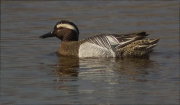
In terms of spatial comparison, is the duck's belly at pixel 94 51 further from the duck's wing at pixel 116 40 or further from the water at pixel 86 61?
the water at pixel 86 61

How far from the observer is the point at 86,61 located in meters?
16.1

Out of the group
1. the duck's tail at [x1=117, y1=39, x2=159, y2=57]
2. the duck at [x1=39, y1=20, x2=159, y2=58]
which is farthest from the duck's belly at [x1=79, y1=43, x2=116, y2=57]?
the duck's tail at [x1=117, y1=39, x2=159, y2=57]

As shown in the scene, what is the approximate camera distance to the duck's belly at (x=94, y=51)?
16.6m

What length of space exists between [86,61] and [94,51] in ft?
2.16

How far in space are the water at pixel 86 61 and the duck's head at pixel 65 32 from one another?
0.31 meters

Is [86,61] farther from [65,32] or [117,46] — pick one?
[65,32]

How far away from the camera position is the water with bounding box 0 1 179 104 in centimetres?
1242

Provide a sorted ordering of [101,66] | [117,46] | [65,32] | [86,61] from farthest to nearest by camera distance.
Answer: [65,32]
[117,46]
[86,61]
[101,66]

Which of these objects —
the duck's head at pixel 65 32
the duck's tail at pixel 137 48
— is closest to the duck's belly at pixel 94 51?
the duck's tail at pixel 137 48

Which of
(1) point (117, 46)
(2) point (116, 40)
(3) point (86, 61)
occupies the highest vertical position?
(2) point (116, 40)

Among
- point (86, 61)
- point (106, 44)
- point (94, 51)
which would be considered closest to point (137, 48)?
point (106, 44)

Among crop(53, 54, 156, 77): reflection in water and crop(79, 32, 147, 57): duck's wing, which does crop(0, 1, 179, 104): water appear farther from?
crop(79, 32, 147, 57): duck's wing

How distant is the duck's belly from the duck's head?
0.75 metres

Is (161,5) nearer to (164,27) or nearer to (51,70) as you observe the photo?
(164,27)
